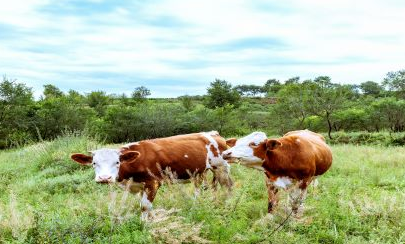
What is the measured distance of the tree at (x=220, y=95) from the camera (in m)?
70.2

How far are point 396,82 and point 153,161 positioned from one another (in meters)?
63.1

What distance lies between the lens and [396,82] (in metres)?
62.8

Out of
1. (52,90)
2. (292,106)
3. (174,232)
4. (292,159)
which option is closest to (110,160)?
(174,232)

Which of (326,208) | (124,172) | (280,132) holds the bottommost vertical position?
(280,132)

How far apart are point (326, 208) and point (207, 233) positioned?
97.1 inches

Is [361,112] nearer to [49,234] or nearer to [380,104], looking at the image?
[380,104]

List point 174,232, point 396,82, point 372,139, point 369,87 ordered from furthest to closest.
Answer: point 369,87 < point 396,82 < point 372,139 < point 174,232

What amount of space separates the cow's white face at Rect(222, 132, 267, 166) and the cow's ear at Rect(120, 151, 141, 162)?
4.68ft

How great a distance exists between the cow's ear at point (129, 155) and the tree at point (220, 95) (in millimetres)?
62847

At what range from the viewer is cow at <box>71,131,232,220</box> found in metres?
6.92

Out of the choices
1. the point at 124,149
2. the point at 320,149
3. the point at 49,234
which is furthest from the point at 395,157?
the point at 49,234

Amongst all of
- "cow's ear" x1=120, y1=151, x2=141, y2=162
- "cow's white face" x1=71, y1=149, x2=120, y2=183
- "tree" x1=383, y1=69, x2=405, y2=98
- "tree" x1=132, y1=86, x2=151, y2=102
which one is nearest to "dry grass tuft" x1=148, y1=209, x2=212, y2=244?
"cow's white face" x1=71, y1=149, x2=120, y2=183

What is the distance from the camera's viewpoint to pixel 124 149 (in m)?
7.28

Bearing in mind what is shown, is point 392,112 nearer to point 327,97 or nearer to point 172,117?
point 327,97
